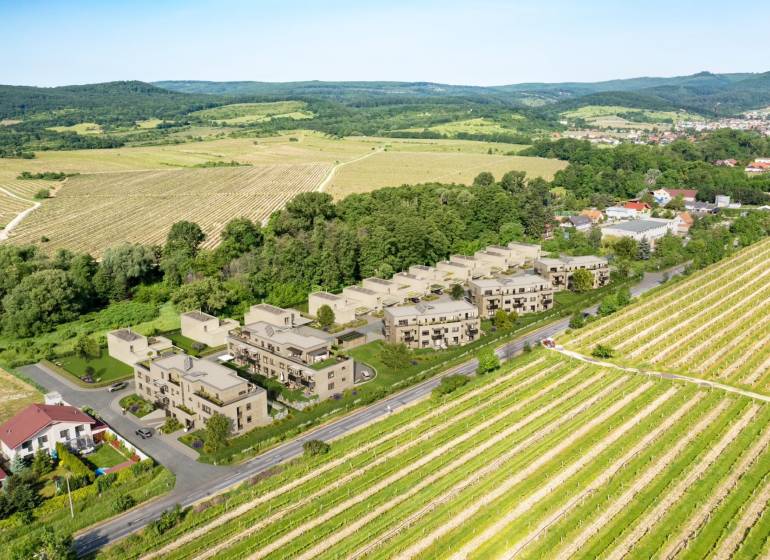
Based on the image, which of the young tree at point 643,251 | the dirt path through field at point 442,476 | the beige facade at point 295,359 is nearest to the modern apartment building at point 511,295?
the dirt path through field at point 442,476

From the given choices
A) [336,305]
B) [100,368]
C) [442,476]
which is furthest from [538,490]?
[100,368]

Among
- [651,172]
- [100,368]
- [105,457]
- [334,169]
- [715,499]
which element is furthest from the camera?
[334,169]

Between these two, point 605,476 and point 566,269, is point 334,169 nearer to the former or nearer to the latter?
point 566,269

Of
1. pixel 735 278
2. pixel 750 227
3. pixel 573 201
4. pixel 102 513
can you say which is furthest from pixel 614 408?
pixel 573 201

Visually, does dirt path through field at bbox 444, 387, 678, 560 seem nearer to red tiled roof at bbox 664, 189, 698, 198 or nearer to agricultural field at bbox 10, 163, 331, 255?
agricultural field at bbox 10, 163, 331, 255

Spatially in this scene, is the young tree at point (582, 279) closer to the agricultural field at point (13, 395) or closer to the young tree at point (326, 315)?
the young tree at point (326, 315)

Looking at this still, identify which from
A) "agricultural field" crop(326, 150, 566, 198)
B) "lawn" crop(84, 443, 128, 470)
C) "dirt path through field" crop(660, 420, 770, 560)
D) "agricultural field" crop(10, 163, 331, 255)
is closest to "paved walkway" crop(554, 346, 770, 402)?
"dirt path through field" crop(660, 420, 770, 560)

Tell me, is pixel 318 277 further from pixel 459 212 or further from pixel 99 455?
pixel 99 455
